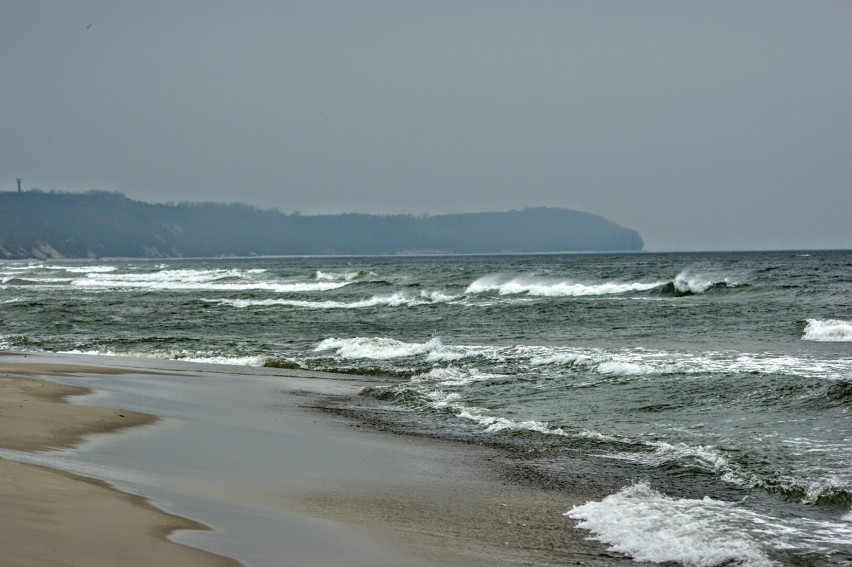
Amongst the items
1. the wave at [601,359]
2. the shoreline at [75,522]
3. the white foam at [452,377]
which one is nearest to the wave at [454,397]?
the white foam at [452,377]

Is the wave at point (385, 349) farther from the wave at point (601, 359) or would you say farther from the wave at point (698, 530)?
the wave at point (698, 530)

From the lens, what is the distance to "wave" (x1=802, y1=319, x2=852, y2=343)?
64.3 feet

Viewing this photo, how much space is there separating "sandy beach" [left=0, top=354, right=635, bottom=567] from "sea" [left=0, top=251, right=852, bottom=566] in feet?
1.90

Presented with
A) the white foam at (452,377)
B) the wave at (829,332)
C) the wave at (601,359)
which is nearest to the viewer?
the wave at (601,359)

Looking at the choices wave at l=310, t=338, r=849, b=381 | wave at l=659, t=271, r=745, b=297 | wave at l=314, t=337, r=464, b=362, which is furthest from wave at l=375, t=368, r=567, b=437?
wave at l=659, t=271, r=745, b=297

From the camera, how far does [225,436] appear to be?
10.1m

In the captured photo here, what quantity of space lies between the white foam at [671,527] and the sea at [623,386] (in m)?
0.02

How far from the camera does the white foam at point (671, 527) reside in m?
5.87

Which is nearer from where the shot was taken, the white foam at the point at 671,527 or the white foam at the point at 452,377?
the white foam at the point at 671,527

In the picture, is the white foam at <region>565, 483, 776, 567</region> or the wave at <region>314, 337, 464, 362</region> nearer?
the white foam at <region>565, 483, 776, 567</region>

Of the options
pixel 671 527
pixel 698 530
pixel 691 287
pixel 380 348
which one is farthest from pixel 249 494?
pixel 691 287

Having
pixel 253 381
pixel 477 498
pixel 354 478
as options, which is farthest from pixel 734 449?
pixel 253 381

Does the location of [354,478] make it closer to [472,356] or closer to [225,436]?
[225,436]

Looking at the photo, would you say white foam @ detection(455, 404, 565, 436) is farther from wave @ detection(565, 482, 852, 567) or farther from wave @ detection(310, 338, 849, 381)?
wave @ detection(310, 338, 849, 381)
